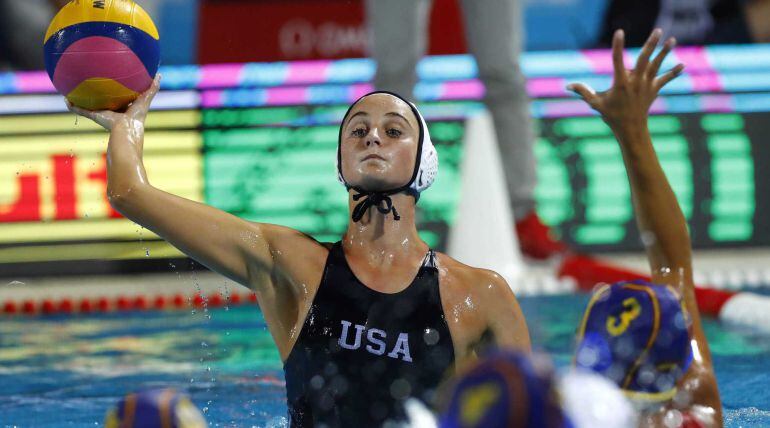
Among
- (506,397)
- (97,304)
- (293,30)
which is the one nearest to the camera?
(506,397)

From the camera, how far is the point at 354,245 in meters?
2.48

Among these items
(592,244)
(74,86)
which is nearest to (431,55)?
(592,244)

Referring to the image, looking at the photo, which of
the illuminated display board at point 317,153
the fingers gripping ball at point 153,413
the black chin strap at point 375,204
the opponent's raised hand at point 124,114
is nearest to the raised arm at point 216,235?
the opponent's raised hand at point 124,114

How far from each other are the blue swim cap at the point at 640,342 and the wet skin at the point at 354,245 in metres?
0.47

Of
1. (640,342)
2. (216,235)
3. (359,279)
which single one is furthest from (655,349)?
(216,235)

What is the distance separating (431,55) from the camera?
7.00 metres

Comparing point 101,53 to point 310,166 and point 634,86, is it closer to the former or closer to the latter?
point 634,86

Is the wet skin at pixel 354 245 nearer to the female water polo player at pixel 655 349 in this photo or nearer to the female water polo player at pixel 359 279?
the female water polo player at pixel 359 279

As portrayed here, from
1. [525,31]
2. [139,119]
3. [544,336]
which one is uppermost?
[525,31]

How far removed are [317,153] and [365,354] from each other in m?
4.02

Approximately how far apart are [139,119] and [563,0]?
6.02m

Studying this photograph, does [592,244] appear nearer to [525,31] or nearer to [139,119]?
[525,31]

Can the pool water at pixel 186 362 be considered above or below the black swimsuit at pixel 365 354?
below

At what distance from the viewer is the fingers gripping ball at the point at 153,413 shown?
66.5 inches
